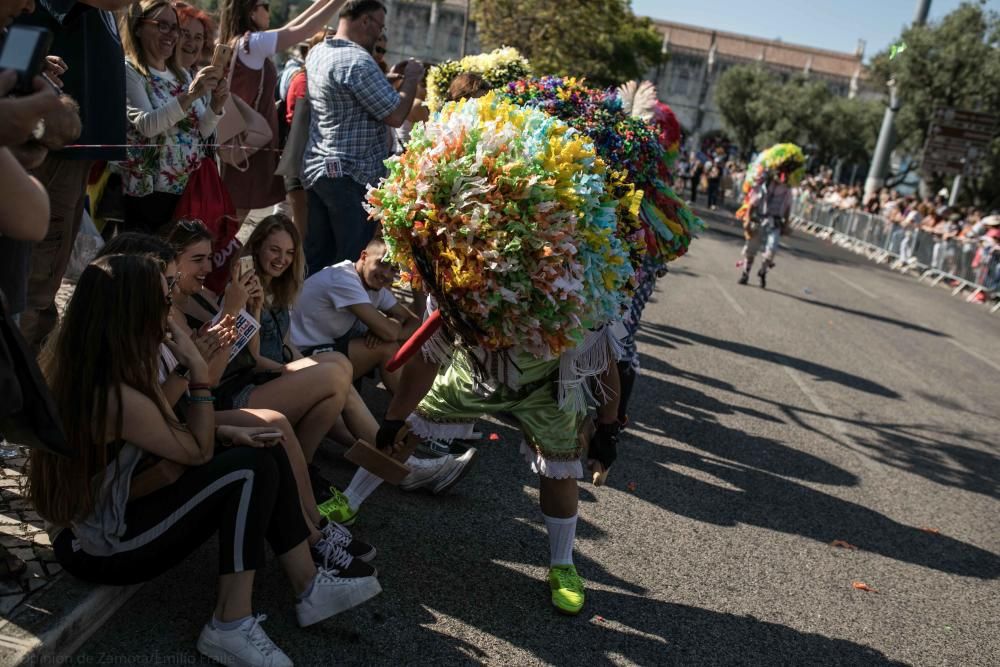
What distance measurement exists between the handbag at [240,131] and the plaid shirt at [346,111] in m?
0.30

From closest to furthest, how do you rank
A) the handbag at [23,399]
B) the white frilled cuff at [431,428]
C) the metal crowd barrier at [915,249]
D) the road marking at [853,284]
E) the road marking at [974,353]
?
the handbag at [23,399]
the white frilled cuff at [431,428]
the road marking at [974,353]
the road marking at [853,284]
the metal crowd barrier at [915,249]

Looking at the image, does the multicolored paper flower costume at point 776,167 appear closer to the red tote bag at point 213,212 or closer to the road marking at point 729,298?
the road marking at point 729,298

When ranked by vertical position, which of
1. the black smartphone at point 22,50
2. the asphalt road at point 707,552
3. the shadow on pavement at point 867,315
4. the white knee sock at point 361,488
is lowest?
the asphalt road at point 707,552

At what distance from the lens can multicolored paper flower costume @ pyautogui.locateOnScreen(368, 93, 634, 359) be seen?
3176 mm

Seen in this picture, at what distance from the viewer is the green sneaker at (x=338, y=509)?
13.1 ft

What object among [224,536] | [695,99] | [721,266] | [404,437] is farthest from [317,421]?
[695,99]

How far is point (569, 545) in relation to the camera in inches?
152

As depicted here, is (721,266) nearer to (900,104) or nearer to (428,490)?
(428,490)

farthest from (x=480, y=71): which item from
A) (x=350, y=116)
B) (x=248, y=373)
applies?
(x=248, y=373)

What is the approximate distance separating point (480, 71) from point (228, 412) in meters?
4.34

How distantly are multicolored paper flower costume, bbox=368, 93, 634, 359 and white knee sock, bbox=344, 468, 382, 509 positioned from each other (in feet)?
3.22

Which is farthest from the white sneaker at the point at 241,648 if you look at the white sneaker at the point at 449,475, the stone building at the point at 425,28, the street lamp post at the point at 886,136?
the stone building at the point at 425,28

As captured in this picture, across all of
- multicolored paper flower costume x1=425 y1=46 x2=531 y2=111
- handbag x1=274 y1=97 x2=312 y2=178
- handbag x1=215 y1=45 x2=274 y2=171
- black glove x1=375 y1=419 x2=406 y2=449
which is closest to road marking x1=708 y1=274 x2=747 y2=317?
multicolored paper flower costume x1=425 y1=46 x2=531 y2=111

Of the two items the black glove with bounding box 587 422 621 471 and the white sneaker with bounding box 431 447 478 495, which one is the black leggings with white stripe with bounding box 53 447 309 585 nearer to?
the black glove with bounding box 587 422 621 471
